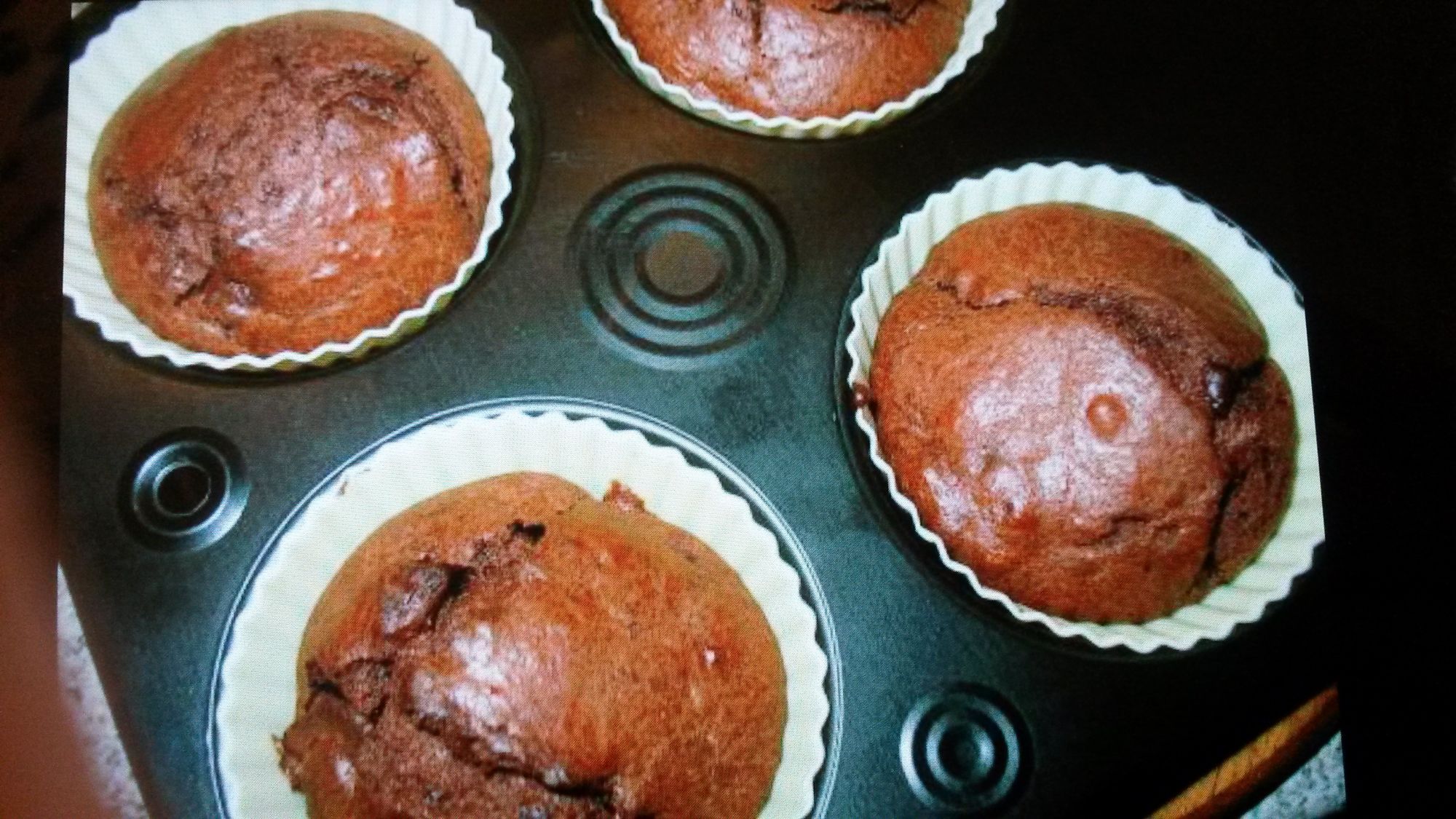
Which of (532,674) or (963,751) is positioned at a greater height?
(963,751)

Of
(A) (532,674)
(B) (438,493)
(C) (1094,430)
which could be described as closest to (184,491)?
(B) (438,493)

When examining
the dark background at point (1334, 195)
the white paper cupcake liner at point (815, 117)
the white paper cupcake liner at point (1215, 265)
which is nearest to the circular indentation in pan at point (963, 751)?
the white paper cupcake liner at point (1215, 265)

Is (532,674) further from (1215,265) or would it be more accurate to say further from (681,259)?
(1215,265)

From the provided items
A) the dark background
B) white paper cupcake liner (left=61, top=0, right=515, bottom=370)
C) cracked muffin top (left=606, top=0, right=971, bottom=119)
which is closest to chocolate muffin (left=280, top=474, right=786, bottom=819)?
white paper cupcake liner (left=61, top=0, right=515, bottom=370)

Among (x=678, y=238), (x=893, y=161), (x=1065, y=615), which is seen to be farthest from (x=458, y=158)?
(x=1065, y=615)

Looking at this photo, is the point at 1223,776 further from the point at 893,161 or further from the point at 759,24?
the point at 759,24

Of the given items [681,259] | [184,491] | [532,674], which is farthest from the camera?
[681,259]

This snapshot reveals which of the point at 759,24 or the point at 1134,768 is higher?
the point at 759,24
